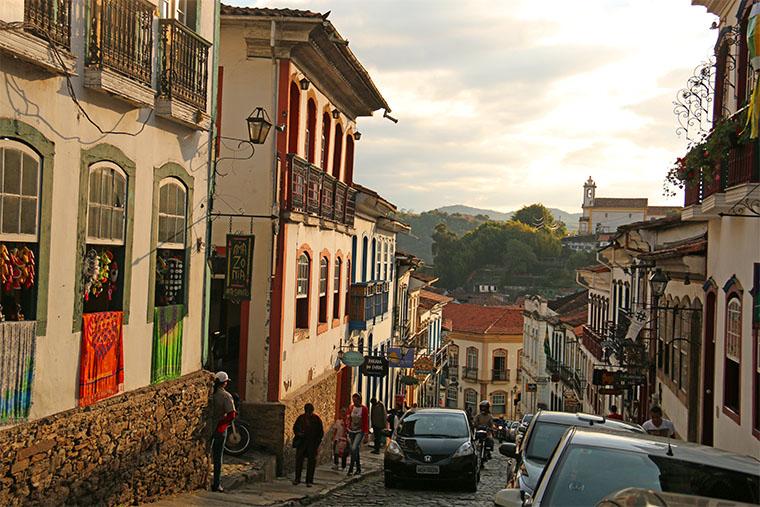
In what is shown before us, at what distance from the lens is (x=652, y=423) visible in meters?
15.1

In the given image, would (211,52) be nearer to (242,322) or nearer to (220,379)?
(220,379)

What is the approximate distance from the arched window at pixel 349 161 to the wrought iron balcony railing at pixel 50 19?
17049mm

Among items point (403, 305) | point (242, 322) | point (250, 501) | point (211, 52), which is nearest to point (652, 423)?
point (250, 501)

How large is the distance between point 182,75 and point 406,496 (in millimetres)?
7806

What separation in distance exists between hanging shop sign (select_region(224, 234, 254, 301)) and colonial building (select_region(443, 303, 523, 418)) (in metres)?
58.6

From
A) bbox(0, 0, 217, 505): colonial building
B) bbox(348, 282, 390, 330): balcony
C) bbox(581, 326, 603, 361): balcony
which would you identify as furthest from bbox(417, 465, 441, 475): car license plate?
bbox(581, 326, 603, 361): balcony

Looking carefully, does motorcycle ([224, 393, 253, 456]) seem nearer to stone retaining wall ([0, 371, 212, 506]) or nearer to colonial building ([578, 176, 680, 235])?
stone retaining wall ([0, 371, 212, 506])

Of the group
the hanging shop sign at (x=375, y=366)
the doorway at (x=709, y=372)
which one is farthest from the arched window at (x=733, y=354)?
the hanging shop sign at (x=375, y=366)

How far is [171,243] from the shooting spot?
13.0 meters

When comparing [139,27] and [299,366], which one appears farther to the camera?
[299,366]

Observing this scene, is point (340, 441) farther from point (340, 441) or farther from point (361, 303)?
point (361, 303)

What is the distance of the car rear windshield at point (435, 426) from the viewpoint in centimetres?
1706

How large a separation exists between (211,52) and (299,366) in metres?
8.25

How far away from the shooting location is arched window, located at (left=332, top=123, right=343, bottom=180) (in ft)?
80.2
